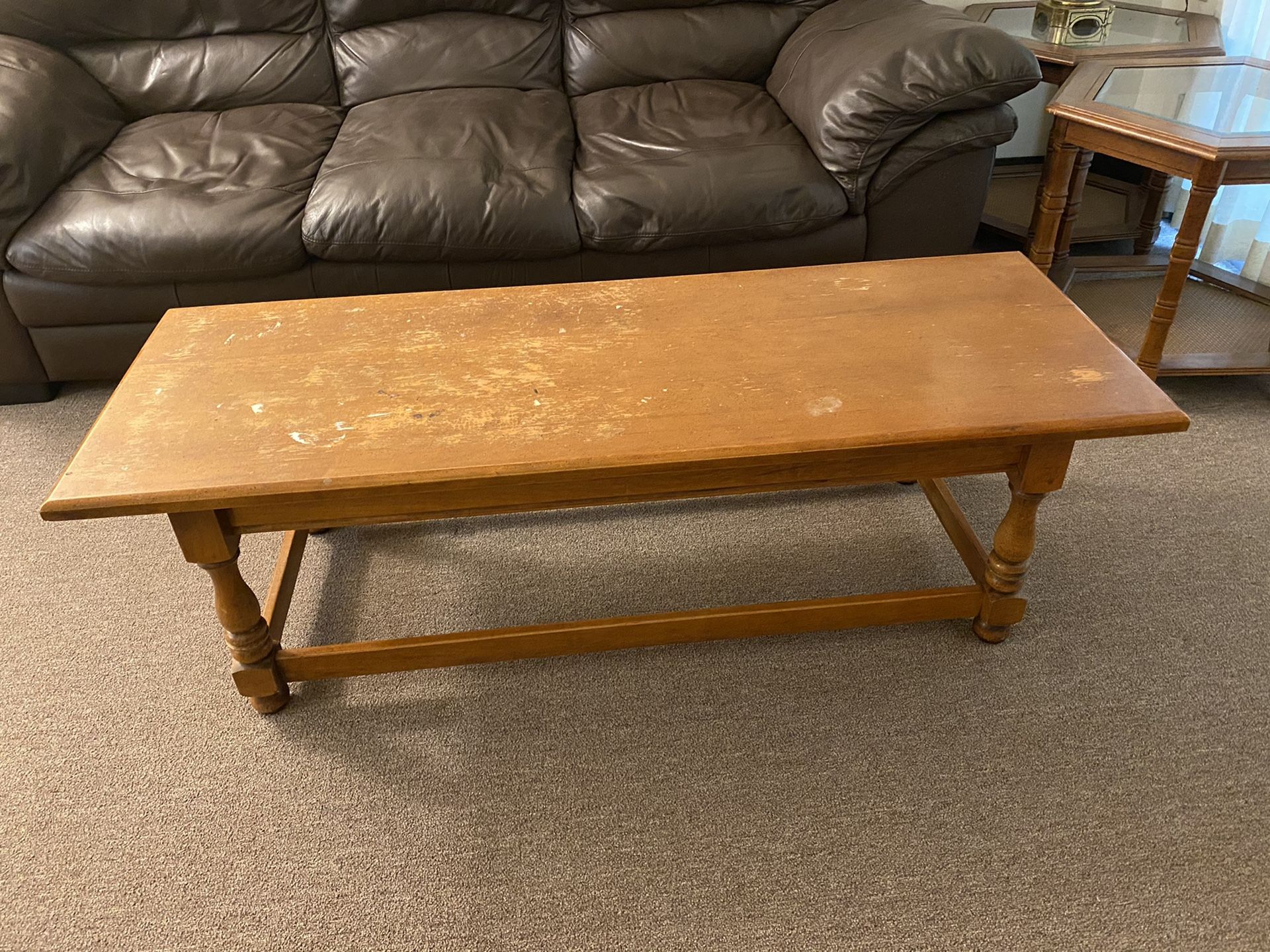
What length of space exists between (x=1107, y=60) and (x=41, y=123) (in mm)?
2464

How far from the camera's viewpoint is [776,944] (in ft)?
3.78

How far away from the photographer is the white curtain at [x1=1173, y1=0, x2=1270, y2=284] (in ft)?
7.80

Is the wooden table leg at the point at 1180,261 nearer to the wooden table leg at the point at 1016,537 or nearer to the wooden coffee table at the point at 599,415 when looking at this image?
the wooden coffee table at the point at 599,415

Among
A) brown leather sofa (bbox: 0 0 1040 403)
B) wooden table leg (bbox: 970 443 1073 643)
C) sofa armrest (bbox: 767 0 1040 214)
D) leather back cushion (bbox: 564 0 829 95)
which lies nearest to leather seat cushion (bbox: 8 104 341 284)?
brown leather sofa (bbox: 0 0 1040 403)

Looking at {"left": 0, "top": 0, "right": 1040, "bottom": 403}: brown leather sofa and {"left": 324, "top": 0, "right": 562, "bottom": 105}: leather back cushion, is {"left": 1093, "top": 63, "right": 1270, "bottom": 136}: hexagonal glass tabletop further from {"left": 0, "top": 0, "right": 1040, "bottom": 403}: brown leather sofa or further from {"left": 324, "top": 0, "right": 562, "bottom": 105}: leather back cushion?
{"left": 324, "top": 0, "right": 562, "bottom": 105}: leather back cushion

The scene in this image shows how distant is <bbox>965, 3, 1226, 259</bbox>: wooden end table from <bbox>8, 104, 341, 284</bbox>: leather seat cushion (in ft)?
5.86

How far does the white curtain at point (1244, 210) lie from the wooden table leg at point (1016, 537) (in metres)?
1.47

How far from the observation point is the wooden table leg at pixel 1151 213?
2.46 meters

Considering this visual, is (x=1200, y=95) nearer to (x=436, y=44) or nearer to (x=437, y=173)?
(x=437, y=173)

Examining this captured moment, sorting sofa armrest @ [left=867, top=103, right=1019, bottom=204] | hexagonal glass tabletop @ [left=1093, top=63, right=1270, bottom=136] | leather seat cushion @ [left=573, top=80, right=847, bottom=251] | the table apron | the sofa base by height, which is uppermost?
hexagonal glass tabletop @ [left=1093, top=63, right=1270, bottom=136]

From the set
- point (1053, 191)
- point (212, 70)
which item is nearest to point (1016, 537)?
point (1053, 191)

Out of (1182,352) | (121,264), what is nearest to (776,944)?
(1182,352)

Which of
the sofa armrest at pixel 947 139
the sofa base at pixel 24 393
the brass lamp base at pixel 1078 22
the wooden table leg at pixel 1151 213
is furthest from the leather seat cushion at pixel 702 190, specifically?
the sofa base at pixel 24 393

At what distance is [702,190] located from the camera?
79.0 inches
